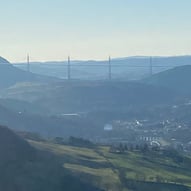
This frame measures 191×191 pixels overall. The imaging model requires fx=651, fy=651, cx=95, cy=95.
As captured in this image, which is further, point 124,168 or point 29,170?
point 124,168

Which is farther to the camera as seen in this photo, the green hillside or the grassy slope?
the grassy slope

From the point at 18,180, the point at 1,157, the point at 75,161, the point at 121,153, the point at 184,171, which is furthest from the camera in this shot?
the point at 121,153

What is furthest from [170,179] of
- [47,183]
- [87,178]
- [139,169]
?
[47,183]

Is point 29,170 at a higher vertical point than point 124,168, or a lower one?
higher

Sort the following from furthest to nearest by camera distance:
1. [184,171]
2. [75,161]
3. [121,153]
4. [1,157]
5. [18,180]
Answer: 1. [121,153]
2. [184,171]
3. [75,161]
4. [1,157]
5. [18,180]

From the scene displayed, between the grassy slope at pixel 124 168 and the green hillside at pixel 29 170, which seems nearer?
the green hillside at pixel 29 170

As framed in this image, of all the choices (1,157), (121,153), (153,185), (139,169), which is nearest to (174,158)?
(121,153)

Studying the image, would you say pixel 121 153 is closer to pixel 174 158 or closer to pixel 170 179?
pixel 174 158

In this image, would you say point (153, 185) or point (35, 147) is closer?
point (153, 185)
